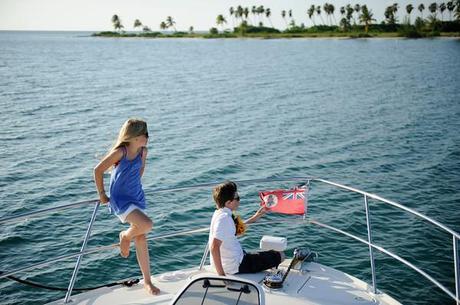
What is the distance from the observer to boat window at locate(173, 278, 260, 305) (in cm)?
368

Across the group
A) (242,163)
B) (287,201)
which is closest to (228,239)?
(287,201)

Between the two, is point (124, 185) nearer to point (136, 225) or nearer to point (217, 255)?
point (136, 225)

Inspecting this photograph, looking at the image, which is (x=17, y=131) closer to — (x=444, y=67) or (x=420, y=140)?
(x=420, y=140)

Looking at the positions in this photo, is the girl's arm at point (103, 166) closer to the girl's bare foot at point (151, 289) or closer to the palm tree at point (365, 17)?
the girl's bare foot at point (151, 289)

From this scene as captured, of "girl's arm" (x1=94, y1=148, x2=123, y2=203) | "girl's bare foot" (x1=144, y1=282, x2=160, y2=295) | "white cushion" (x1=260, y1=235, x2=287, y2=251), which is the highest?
"girl's arm" (x1=94, y1=148, x2=123, y2=203)

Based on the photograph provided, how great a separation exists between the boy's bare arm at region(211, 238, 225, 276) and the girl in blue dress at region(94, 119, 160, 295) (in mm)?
731

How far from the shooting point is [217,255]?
4848 mm

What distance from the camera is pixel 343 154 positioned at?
19.3 meters

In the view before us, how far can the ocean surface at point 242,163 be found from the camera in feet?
36.5

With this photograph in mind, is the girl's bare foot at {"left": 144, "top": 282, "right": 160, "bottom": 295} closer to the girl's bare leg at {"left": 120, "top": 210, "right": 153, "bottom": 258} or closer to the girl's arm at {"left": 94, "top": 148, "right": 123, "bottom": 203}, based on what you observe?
the girl's bare leg at {"left": 120, "top": 210, "right": 153, "bottom": 258}

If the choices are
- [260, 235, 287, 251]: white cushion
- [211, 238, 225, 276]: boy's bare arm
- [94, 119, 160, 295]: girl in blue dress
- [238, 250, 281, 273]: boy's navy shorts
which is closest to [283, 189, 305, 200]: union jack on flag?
[260, 235, 287, 251]: white cushion

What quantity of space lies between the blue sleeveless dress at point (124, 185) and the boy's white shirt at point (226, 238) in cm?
94

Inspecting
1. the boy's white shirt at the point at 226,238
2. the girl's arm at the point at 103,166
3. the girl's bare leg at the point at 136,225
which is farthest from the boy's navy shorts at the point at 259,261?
the girl's arm at the point at 103,166

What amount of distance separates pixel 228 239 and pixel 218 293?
126 centimetres
